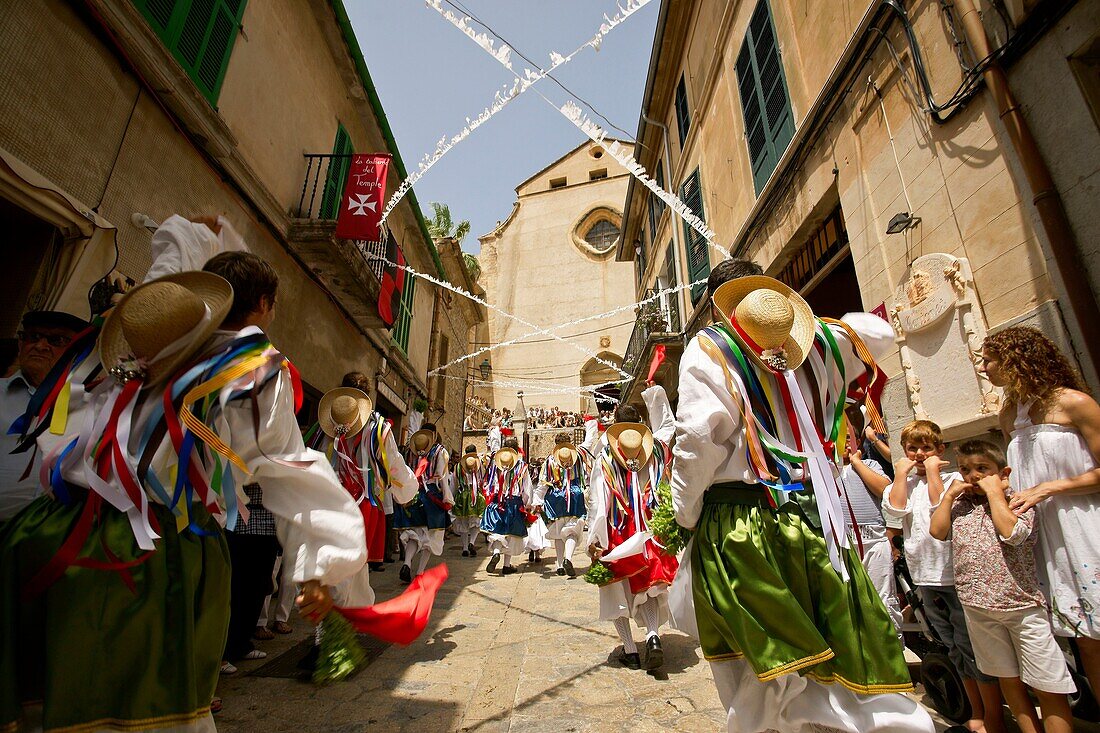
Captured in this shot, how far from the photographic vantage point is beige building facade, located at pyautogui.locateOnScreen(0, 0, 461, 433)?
3.57 metres

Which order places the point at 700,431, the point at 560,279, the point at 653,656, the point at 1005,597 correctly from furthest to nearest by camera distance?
the point at 560,279 → the point at 653,656 → the point at 1005,597 → the point at 700,431

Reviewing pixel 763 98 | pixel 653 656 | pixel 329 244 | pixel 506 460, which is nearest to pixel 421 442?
pixel 506 460

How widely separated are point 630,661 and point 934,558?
2.09 m

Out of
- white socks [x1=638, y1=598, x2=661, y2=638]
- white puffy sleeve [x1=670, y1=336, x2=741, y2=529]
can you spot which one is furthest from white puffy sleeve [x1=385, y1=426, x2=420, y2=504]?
white puffy sleeve [x1=670, y1=336, x2=741, y2=529]

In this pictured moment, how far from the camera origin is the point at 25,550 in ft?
4.27

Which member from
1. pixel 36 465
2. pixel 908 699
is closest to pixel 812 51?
pixel 908 699

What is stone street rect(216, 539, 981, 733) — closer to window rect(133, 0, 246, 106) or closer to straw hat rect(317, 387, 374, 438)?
straw hat rect(317, 387, 374, 438)

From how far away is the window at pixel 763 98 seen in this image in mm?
6930

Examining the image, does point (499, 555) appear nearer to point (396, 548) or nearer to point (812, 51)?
point (396, 548)

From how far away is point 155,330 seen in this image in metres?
1.51

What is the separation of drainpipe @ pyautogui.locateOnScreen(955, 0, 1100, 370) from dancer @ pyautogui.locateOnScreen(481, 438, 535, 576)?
6.98 metres

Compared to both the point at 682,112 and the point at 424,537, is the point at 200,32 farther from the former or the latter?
the point at 682,112

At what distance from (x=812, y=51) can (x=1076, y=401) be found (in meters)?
5.67

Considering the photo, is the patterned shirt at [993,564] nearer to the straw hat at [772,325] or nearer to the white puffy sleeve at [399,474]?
the straw hat at [772,325]
